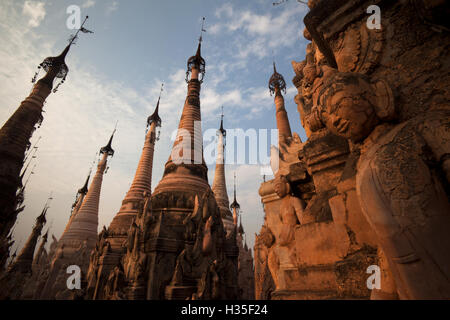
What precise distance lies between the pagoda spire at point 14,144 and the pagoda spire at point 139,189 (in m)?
5.04

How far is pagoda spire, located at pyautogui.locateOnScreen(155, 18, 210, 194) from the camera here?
12.0m

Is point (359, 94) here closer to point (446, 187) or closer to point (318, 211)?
point (446, 187)

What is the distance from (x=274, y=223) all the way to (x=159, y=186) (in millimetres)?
9086

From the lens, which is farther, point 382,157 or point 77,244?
point 77,244

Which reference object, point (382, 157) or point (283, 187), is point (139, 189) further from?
point (382, 157)

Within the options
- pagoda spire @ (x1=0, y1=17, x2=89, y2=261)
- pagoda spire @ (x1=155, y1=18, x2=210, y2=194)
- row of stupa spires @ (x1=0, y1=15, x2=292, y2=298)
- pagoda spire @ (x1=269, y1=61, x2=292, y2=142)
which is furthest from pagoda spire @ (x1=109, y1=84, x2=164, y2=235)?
pagoda spire @ (x1=269, y1=61, x2=292, y2=142)

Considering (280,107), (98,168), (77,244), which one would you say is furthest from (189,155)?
(98,168)

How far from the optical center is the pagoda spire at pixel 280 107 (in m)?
14.9

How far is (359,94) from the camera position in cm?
168

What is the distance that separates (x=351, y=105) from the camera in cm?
167

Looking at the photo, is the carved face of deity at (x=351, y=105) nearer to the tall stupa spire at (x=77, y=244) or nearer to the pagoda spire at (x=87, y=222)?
the tall stupa spire at (x=77, y=244)

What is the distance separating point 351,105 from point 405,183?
661 millimetres

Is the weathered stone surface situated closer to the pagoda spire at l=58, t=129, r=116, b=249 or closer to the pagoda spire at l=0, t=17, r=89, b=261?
the pagoda spire at l=0, t=17, r=89, b=261
